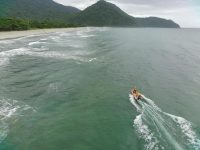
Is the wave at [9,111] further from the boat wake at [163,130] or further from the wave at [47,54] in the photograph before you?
the wave at [47,54]

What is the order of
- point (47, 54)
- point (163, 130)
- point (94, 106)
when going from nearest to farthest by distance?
point (163, 130) < point (94, 106) < point (47, 54)

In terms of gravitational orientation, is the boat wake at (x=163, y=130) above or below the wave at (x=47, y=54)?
above

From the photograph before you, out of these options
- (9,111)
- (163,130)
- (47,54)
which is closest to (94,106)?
(163,130)

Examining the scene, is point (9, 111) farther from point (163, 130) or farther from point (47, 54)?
point (47, 54)

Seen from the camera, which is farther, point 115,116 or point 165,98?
point 165,98

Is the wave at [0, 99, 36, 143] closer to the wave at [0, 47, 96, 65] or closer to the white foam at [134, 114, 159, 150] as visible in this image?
the white foam at [134, 114, 159, 150]

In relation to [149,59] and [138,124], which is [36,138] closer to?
[138,124]

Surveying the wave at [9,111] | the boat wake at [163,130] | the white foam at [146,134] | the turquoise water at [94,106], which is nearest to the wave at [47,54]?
the turquoise water at [94,106]

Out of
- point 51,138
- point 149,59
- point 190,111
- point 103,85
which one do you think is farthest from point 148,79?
point 51,138
